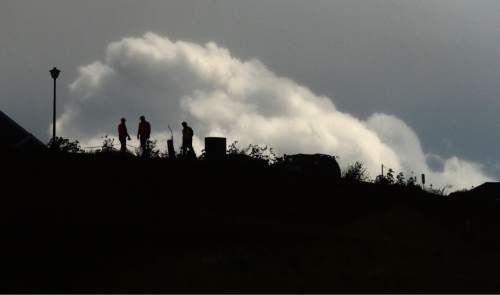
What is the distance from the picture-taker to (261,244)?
79.8 ft

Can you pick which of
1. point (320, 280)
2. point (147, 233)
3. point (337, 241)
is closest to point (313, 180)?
point (337, 241)

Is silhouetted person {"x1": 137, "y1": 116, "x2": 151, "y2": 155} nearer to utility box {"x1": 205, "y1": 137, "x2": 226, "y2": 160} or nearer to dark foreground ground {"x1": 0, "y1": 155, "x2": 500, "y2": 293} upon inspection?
dark foreground ground {"x1": 0, "y1": 155, "x2": 500, "y2": 293}

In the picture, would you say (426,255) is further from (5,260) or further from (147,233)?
(5,260)

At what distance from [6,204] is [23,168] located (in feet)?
12.6

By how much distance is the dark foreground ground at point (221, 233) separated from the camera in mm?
21141

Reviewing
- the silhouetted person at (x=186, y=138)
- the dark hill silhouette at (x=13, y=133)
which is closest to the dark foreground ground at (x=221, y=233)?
the silhouetted person at (x=186, y=138)

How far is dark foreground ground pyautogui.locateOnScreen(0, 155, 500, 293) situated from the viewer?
21.1 m

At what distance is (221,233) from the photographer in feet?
83.1

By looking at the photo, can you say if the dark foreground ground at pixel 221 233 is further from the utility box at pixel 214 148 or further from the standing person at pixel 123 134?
the utility box at pixel 214 148

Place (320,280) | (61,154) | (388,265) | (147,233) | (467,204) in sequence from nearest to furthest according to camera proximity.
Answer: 1. (320,280)
2. (388,265)
3. (147,233)
4. (61,154)
5. (467,204)

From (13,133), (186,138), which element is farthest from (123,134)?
(13,133)

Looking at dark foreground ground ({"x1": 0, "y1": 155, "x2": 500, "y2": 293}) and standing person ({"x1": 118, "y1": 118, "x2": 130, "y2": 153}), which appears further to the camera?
standing person ({"x1": 118, "y1": 118, "x2": 130, "y2": 153})

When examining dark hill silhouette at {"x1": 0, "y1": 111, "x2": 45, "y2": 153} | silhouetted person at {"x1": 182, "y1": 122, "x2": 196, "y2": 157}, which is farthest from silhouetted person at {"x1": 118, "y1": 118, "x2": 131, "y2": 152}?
dark hill silhouette at {"x1": 0, "y1": 111, "x2": 45, "y2": 153}

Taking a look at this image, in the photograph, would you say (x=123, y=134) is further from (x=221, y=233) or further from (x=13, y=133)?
(x=13, y=133)
